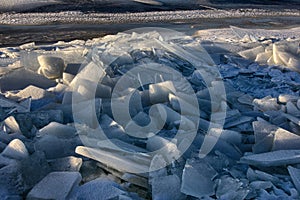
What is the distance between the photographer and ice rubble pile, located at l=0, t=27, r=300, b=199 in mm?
2496

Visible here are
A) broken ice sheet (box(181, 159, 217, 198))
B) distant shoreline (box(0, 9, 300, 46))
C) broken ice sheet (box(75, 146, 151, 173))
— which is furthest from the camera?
distant shoreline (box(0, 9, 300, 46))

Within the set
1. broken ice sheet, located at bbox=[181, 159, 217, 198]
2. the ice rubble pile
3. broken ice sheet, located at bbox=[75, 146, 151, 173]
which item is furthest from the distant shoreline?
broken ice sheet, located at bbox=[181, 159, 217, 198]

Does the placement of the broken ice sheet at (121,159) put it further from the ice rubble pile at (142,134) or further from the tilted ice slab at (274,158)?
the tilted ice slab at (274,158)

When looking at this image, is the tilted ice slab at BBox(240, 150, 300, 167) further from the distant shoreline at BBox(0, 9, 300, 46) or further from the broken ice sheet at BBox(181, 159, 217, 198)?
the distant shoreline at BBox(0, 9, 300, 46)

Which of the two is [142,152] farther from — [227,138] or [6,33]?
[6,33]

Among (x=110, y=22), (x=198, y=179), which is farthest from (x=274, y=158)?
(x=110, y=22)

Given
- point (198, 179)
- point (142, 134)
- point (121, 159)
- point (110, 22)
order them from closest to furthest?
point (198, 179)
point (121, 159)
point (142, 134)
point (110, 22)

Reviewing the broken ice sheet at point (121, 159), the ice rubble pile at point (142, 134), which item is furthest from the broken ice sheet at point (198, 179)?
the broken ice sheet at point (121, 159)

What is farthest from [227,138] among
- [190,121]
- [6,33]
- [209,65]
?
[6,33]

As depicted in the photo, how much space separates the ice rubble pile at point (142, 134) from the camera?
2.50 m

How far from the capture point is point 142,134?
123 inches

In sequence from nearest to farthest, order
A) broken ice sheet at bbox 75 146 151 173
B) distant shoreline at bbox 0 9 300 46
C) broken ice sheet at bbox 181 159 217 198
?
broken ice sheet at bbox 181 159 217 198
broken ice sheet at bbox 75 146 151 173
distant shoreline at bbox 0 9 300 46

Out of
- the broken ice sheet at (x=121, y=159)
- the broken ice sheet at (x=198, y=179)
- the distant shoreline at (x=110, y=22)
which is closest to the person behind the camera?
the broken ice sheet at (x=198, y=179)

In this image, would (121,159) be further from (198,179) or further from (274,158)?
(274,158)
